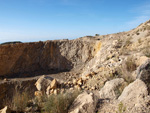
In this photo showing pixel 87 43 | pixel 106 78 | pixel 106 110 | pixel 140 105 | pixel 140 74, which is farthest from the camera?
pixel 87 43

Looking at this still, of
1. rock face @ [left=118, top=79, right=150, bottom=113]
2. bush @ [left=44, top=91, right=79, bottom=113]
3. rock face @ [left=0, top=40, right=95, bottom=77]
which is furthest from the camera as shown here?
rock face @ [left=0, top=40, right=95, bottom=77]

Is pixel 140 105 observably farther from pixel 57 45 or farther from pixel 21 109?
pixel 57 45

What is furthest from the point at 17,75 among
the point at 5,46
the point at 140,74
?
the point at 140,74

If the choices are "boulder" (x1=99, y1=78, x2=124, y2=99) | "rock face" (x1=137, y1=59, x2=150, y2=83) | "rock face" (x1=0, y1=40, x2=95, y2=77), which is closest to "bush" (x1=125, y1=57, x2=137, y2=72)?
"rock face" (x1=137, y1=59, x2=150, y2=83)

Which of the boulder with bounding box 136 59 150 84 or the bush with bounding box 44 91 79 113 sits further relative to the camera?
the boulder with bounding box 136 59 150 84

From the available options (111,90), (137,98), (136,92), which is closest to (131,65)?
(111,90)

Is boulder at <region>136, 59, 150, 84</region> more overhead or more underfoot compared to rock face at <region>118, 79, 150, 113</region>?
more overhead

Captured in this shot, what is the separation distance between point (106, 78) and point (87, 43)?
1052 centimetres

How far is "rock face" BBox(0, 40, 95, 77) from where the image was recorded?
49.4ft

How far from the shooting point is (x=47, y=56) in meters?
16.0

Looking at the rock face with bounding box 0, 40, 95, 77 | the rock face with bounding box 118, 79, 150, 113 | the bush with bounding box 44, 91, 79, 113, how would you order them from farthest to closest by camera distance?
the rock face with bounding box 0, 40, 95, 77
the bush with bounding box 44, 91, 79, 113
the rock face with bounding box 118, 79, 150, 113

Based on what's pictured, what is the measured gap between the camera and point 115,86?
3600 mm

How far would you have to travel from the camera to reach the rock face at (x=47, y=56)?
15047mm

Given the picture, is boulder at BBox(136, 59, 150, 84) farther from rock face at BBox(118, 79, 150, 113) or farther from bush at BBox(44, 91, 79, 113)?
bush at BBox(44, 91, 79, 113)
